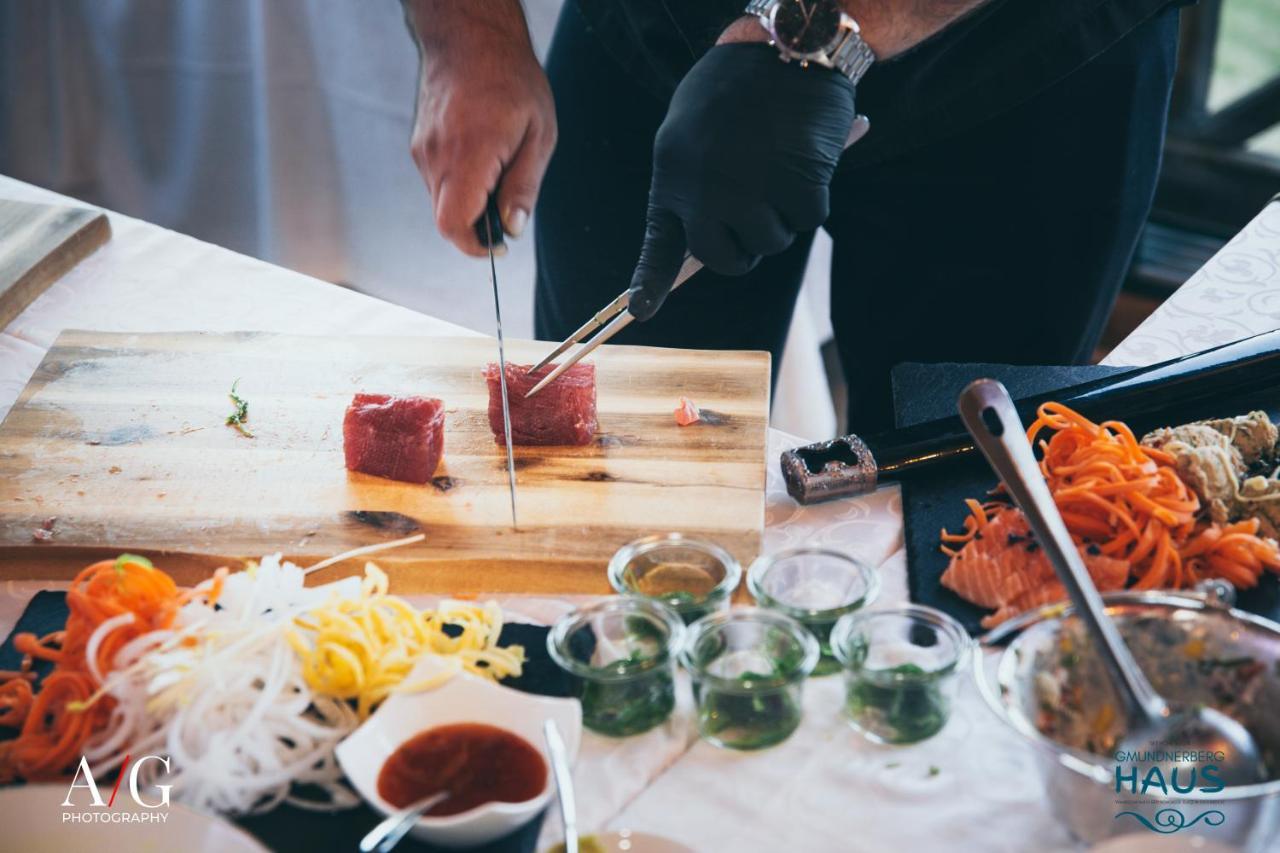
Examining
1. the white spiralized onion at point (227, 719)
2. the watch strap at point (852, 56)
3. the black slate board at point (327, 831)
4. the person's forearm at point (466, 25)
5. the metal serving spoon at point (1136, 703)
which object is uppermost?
the watch strap at point (852, 56)

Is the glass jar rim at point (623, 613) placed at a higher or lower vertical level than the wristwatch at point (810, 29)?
lower

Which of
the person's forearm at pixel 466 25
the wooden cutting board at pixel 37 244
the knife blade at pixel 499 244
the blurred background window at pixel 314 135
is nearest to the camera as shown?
the knife blade at pixel 499 244

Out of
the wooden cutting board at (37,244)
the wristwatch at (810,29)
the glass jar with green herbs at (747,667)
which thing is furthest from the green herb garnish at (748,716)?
the wooden cutting board at (37,244)

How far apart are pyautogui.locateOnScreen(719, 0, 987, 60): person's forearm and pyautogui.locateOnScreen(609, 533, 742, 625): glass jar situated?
0.69 meters

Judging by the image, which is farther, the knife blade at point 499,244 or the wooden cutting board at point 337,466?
the knife blade at point 499,244

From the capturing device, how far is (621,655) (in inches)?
49.8

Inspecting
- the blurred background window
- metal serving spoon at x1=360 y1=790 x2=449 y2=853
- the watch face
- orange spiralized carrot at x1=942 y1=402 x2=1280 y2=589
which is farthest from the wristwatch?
the blurred background window

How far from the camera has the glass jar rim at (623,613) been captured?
121 centimetres

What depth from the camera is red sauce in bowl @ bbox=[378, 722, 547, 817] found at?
1.12 metres

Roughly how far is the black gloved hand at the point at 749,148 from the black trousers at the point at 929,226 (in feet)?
1.31

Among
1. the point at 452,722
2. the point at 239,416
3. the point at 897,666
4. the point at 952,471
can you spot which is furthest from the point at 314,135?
the point at 897,666

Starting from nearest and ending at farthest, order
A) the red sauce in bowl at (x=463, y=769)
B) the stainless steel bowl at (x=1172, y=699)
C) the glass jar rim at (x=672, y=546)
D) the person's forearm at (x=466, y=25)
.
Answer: the stainless steel bowl at (x=1172, y=699)
the red sauce in bowl at (x=463, y=769)
the glass jar rim at (x=672, y=546)
the person's forearm at (x=466, y=25)

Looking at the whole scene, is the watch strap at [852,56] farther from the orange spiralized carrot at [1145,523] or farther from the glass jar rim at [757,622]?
the glass jar rim at [757,622]

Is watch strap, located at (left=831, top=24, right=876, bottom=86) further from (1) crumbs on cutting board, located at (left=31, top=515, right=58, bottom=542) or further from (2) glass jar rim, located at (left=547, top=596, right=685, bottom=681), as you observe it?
(1) crumbs on cutting board, located at (left=31, top=515, right=58, bottom=542)
